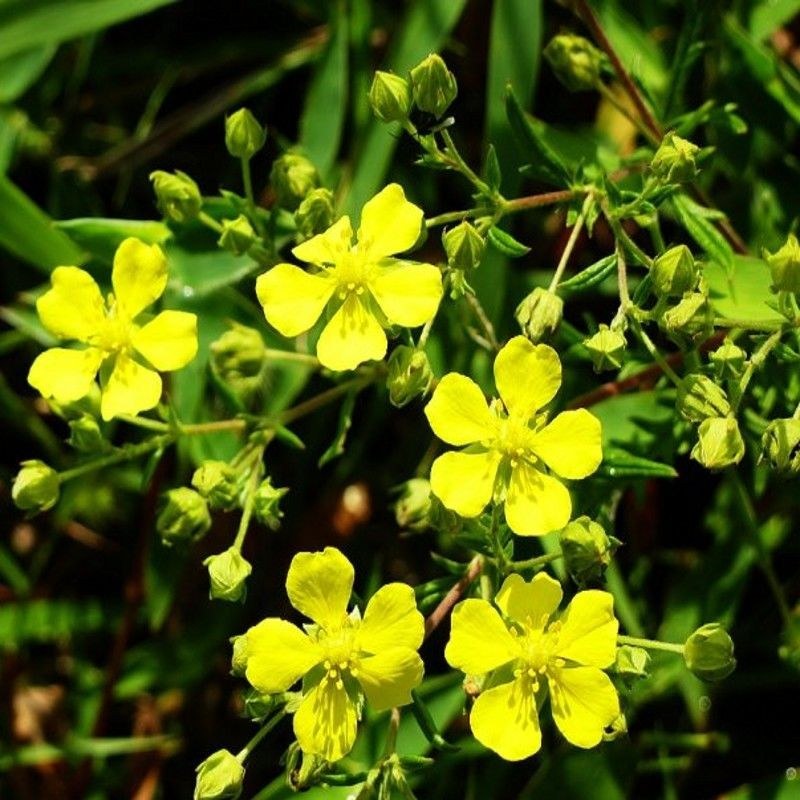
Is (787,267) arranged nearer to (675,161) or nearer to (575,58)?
(675,161)

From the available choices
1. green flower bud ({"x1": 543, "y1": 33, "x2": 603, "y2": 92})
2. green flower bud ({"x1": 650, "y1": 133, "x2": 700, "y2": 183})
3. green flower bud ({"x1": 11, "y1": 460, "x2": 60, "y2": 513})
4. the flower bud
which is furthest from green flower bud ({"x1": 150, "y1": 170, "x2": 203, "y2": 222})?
the flower bud

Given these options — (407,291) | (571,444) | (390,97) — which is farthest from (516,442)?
(390,97)

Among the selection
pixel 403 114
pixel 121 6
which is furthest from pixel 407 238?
pixel 121 6

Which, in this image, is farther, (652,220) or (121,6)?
(121,6)

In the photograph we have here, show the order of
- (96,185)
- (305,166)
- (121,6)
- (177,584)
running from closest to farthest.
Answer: (305,166) < (121,6) < (177,584) < (96,185)

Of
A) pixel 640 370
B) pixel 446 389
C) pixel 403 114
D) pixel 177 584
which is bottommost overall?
pixel 177 584

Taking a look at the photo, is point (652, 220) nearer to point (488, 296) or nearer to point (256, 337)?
point (488, 296)
